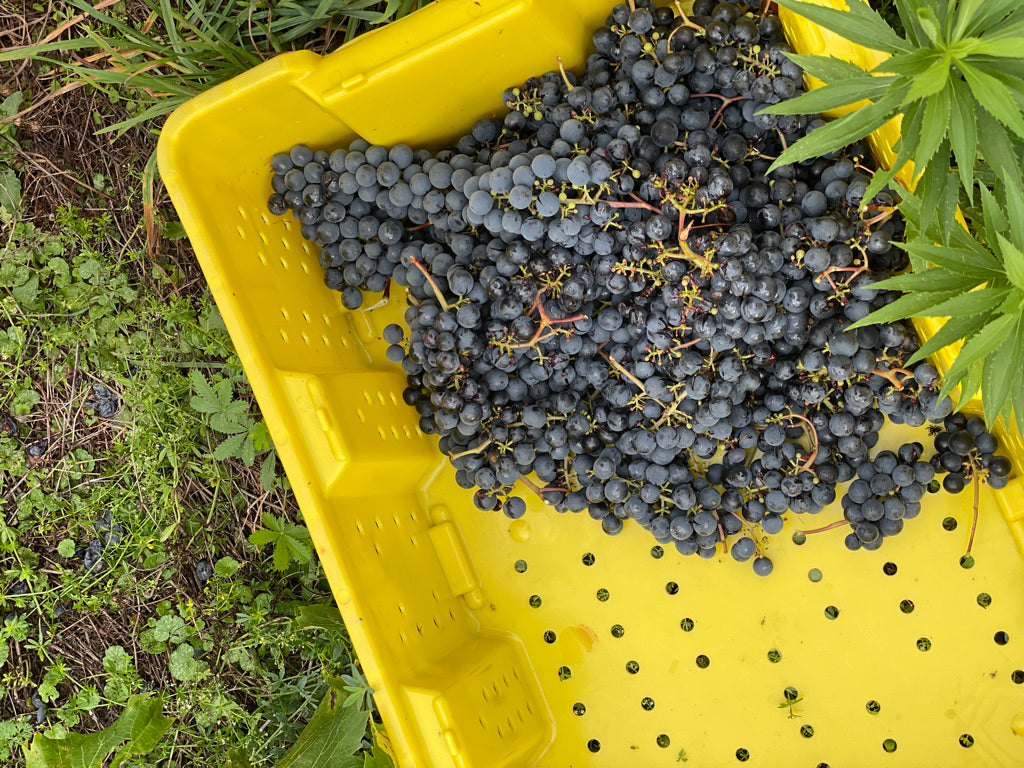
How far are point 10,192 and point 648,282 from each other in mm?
1588

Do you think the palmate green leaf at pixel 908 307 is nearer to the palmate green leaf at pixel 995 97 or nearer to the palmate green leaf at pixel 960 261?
the palmate green leaf at pixel 960 261

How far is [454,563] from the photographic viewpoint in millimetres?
1911

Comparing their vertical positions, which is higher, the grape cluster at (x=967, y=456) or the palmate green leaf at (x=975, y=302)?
the palmate green leaf at (x=975, y=302)

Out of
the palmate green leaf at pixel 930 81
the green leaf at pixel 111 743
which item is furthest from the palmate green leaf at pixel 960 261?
the green leaf at pixel 111 743

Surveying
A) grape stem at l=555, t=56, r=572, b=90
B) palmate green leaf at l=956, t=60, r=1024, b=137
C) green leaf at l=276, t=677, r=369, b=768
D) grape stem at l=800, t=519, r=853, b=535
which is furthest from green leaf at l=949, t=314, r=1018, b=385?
green leaf at l=276, t=677, r=369, b=768

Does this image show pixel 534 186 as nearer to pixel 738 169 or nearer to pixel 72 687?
pixel 738 169

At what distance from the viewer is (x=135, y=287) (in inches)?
83.0

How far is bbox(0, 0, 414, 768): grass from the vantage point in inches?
80.4

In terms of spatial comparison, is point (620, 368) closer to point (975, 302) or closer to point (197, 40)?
point (975, 302)

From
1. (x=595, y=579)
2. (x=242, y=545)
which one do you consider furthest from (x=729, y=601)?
(x=242, y=545)

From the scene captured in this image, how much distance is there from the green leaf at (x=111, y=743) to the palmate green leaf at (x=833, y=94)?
168 centimetres

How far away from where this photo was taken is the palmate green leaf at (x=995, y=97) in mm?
1007

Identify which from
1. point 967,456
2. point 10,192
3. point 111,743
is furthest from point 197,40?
point 967,456

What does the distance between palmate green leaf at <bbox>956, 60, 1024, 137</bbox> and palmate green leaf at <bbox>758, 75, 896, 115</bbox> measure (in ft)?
0.44
